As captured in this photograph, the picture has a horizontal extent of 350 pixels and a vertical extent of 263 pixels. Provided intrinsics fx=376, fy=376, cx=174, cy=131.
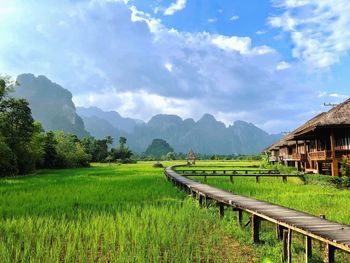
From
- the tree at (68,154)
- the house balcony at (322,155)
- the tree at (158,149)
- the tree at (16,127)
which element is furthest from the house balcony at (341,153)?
the tree at (158,149)

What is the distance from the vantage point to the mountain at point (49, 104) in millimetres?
153625

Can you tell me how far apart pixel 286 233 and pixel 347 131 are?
1660cm

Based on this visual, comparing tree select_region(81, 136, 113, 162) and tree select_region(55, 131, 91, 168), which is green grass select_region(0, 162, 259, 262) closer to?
tree select_region(55, 131, 91, 168)

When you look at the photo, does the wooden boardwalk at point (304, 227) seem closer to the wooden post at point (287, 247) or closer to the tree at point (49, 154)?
the wooden post at point (287, 247)

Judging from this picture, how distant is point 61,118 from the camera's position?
513 ft

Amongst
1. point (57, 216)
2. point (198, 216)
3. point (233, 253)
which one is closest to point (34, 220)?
point (57, 216)

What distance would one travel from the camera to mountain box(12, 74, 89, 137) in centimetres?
15362

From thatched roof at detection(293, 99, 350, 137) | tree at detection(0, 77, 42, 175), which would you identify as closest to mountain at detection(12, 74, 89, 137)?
tree at detection(0, 77, 42, 175)

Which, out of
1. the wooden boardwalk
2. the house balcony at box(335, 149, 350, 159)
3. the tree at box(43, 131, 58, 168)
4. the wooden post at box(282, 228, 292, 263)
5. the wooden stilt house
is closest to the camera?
the wooden boardwalk

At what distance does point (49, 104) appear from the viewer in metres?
162

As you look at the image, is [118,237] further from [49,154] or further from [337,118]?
[49,154]

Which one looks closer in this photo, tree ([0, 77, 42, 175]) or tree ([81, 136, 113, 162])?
tree ([0, 77, 42, 175])

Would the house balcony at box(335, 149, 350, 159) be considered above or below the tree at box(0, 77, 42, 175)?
below

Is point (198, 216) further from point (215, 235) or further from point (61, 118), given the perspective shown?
point (61, 118)
